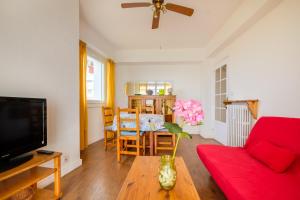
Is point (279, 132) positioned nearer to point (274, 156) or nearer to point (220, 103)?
point (274, 156)

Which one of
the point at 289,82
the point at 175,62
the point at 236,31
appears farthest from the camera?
the point at 175,62

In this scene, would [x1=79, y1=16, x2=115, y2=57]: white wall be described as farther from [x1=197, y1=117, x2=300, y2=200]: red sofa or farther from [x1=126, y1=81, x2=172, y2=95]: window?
[x1=197, y1=117, x2=300, y2=200]: red sofa

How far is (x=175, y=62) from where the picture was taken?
4785mm

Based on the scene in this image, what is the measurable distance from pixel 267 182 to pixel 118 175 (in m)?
1.65

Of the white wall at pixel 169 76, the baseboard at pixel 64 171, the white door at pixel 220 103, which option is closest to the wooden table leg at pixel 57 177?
the baseboard at pixel 64 171

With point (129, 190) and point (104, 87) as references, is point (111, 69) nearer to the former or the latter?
point (104, 87)

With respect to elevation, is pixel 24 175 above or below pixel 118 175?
above

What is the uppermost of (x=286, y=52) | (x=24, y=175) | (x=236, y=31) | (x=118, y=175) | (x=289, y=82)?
(x=236, y=31)

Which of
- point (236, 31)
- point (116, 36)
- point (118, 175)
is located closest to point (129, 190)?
point (118, 175)

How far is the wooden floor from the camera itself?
5.63 feet

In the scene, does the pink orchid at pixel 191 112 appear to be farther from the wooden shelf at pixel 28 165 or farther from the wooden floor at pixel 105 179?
the wooden shelf at pixel 28 165

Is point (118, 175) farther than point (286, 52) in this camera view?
Yes

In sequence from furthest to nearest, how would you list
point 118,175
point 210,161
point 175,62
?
1. point 175,62
2. point 118,175
3. point 210,161

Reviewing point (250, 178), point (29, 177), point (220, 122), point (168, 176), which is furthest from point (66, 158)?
point (220, 122)
